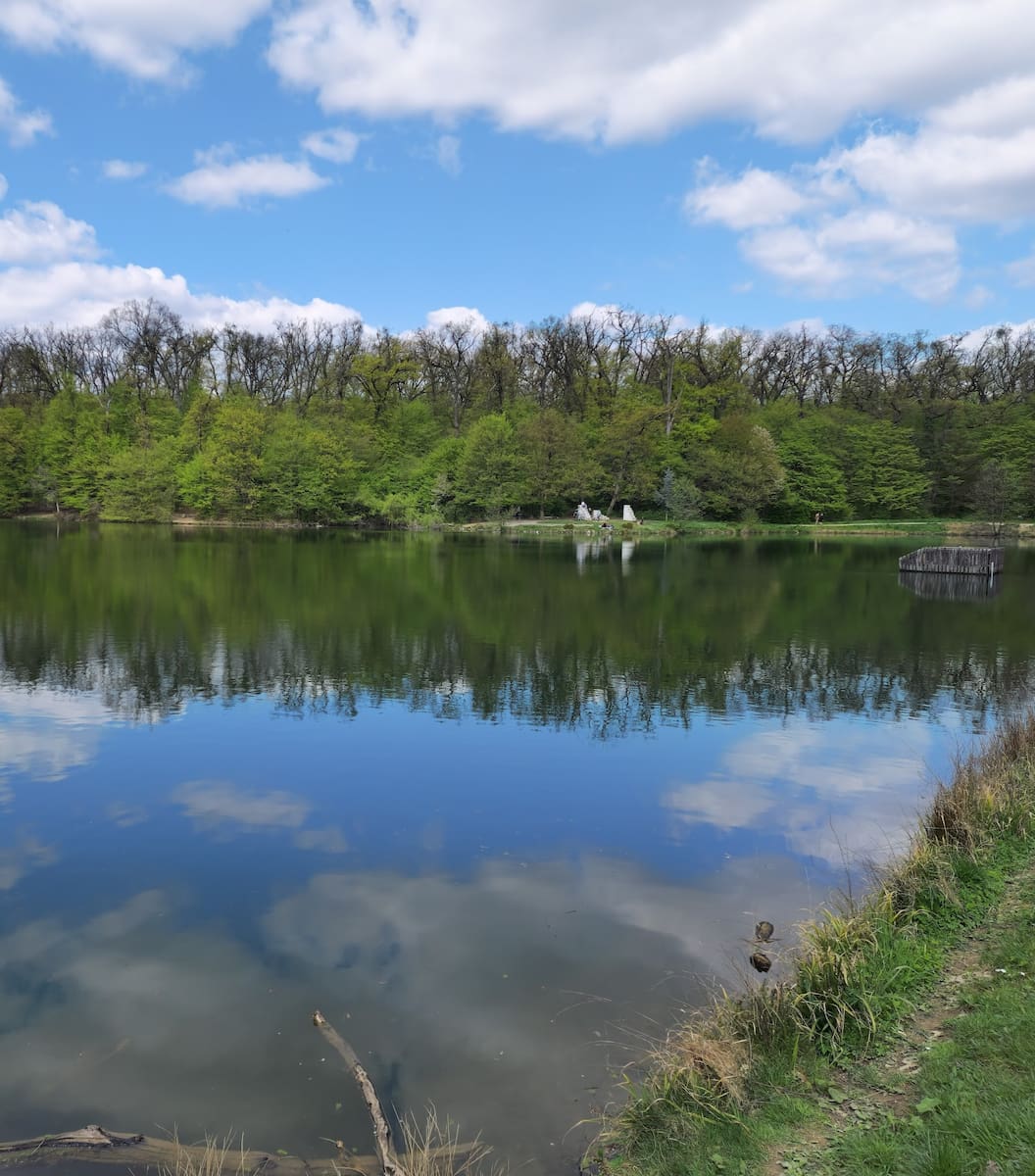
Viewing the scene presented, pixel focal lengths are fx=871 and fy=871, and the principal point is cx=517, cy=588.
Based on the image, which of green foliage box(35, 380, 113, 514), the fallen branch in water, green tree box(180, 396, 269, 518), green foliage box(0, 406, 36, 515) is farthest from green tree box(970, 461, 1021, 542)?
green foliage box(0, 406, 36, 515)

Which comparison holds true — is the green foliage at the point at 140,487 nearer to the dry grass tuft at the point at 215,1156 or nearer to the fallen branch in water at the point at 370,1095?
the fallen branch in water at the point at 370,1095

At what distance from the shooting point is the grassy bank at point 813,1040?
165 inches

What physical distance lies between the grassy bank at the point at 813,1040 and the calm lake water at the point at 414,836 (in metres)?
0.53

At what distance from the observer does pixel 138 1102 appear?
16.3ft

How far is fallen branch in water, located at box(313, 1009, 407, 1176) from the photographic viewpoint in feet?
13.7

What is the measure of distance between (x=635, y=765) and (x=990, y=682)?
29.5ft

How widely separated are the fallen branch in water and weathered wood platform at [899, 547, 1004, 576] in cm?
3626

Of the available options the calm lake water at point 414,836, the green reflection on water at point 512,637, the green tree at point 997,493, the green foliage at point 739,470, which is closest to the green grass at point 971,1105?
the calm lake water at point 414,836

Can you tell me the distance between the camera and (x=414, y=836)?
892 centimetres

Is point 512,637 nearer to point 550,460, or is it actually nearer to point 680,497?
point 680,497

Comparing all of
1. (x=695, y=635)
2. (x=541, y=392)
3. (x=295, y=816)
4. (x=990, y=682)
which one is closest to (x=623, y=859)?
(x=295, y=816)

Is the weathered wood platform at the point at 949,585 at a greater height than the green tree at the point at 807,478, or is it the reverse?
the green tree at the point at 807,478

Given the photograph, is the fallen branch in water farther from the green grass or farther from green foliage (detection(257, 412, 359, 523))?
green foliage (detection(257, 412, 359, 523))

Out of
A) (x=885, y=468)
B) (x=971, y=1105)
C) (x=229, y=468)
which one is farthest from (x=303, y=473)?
(x=971, y=1105)
